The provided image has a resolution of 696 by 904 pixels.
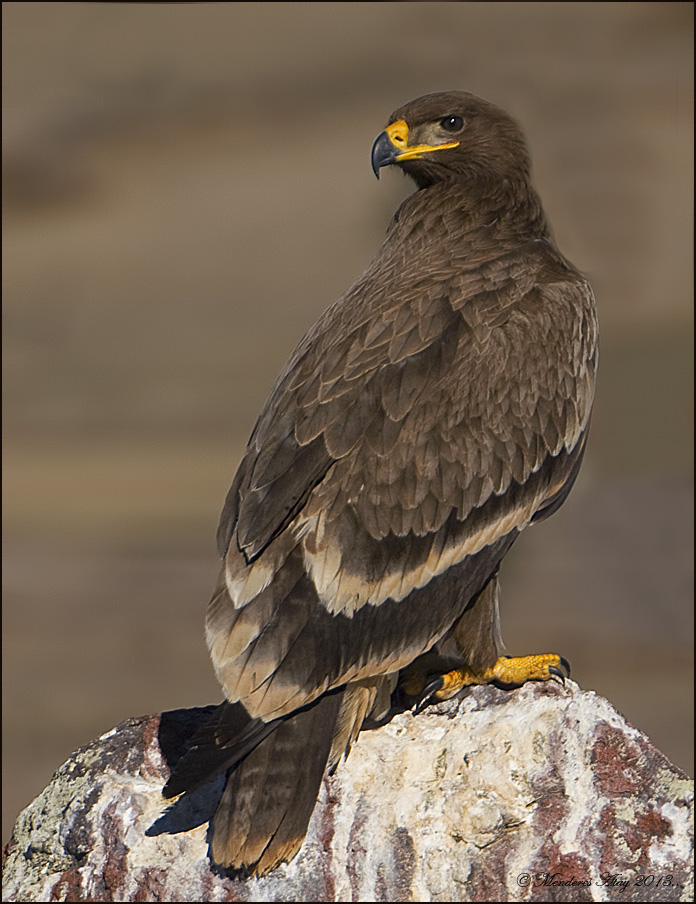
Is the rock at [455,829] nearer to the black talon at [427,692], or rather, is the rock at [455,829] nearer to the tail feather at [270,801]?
the tail feather at [270,801]

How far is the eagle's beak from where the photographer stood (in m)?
4.74

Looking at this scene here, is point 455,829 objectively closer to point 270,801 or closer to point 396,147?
point 270,801

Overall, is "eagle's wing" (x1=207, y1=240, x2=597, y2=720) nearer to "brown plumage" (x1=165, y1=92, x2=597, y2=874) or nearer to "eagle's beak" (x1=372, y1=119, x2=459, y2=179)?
"brown plumage" (x1=165, y1=92, x2=597, y2=874)

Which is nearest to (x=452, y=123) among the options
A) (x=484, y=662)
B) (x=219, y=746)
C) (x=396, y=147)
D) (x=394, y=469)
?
(x=396, y=147)

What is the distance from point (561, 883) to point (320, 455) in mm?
1570

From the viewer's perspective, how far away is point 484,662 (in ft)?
14.3

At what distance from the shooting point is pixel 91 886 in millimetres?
3896

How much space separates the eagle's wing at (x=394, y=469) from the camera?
373 cm

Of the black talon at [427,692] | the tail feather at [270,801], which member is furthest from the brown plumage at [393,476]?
the black talon at [427,692]

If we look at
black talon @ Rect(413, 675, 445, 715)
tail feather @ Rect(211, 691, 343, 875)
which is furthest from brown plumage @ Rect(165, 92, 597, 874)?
black talon @ Rect(413, 675, 445, 715)

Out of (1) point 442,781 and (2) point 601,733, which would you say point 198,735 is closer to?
(1) point 442,781

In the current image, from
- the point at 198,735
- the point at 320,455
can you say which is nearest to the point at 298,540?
the point at 320,455

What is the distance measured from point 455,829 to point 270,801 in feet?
2.06

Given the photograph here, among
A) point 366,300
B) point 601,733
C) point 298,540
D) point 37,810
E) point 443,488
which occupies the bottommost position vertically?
point 37,810
